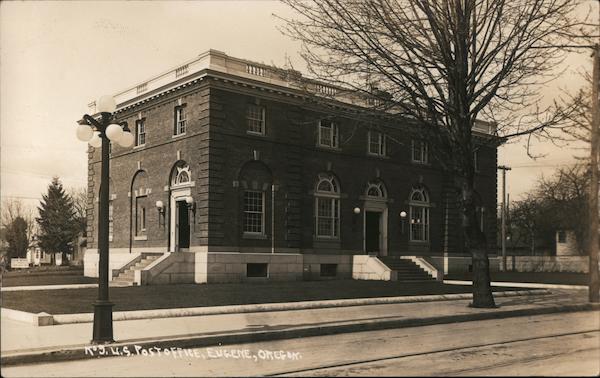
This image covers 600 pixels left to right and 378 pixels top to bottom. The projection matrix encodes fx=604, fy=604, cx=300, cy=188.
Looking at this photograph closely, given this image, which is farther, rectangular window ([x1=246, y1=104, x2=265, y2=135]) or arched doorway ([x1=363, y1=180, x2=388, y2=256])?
arched doorway ([x1=363, y1=180, x2=388, y2=256])

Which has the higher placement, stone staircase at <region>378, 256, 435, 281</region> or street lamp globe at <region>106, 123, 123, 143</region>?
street lamp globe at <region>106, 123, 123, 143</region>

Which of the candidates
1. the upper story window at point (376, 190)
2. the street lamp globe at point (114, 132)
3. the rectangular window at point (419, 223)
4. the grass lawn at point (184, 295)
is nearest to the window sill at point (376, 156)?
the upper story window at point (376, 190)

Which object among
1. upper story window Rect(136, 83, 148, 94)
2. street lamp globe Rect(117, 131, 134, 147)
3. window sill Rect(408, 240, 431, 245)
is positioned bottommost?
window sill Rect(408, 240, 431, 245)

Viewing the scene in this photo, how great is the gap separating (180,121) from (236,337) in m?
19.4

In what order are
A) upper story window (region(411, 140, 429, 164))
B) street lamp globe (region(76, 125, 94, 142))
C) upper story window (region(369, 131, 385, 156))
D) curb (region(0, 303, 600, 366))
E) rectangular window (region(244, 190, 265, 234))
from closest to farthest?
1. curb (region(0, 303, 600, 366))
2. street lamp globe (region(76, 125, 94, 142))
3. rectangular window (region(244, 190, 265, 234))
4. upper story window (region(369, 131, 385, 156))
5. upper story window (region(411, 140, 429, 164))

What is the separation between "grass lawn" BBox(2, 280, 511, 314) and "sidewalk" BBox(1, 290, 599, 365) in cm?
228

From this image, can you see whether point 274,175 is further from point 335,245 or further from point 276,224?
point 335,245

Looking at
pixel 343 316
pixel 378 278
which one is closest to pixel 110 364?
pixel 343 316

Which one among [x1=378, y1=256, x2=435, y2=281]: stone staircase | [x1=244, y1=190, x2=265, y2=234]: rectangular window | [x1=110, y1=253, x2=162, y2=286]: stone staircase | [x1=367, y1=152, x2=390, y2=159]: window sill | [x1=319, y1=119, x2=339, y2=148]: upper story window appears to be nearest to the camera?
[x1=110, y1=253, x2=162, y2=286]: stone staircase

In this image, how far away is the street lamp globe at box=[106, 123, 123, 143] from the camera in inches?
455

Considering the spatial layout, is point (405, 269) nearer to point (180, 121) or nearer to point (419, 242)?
point (419, 242)

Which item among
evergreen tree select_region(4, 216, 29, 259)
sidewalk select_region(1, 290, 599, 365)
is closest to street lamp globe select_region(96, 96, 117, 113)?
sidewalk select_region(1, 290, 599, 365)

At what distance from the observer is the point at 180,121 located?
29.7m

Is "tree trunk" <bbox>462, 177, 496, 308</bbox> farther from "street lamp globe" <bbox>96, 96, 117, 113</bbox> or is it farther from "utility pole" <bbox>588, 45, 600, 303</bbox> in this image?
"street lamp globe" <bbox>96, 96, 117, 113</bbox>
